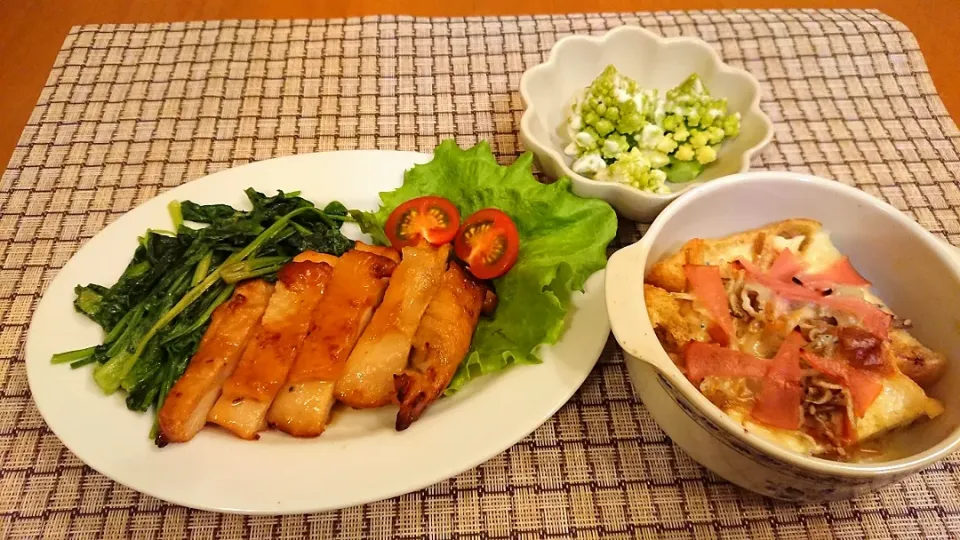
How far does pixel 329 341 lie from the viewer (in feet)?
5.19

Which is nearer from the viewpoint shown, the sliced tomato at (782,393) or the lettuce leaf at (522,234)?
the sliced tomato at (782,393)

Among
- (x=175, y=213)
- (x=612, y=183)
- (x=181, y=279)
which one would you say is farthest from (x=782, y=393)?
(x=175, y=213)

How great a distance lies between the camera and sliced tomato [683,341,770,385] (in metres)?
1.34

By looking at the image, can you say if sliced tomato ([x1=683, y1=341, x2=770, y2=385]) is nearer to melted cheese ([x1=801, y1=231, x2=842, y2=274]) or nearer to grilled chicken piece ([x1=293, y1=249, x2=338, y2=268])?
melted cheese ([x1=801, y1=231, x2=842, y2=274])

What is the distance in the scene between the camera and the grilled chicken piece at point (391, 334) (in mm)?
1551

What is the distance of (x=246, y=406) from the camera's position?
150cm

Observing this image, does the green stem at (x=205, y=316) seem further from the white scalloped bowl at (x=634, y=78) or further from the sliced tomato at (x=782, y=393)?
the sliced tomato at (x=782, y=393)

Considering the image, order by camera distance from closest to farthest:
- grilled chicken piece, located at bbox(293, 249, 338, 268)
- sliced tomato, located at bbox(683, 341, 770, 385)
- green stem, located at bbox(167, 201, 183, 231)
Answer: sliced tomato, located at bbox(683, 341, 770, 385)
grilled chicken piece, located at bbox(293, 249, 338, 268)
green stem, located at bbox(167, 201, 183, 231)

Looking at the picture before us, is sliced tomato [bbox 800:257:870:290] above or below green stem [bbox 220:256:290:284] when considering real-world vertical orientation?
above

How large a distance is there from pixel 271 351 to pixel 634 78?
60.8 inches

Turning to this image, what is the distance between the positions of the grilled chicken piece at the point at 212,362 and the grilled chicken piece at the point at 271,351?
3 cm

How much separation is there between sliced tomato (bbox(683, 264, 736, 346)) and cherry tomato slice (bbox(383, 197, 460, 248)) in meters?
0.68

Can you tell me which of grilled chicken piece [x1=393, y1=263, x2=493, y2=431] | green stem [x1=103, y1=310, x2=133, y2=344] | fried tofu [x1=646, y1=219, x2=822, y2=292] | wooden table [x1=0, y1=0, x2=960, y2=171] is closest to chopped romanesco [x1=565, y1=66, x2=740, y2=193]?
fried tofu [x1=646, y1=219, x2=822, y2=292]

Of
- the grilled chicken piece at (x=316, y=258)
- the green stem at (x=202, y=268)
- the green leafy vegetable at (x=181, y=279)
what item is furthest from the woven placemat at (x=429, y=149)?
the grilled chicken piece at (x=316, y=258)
